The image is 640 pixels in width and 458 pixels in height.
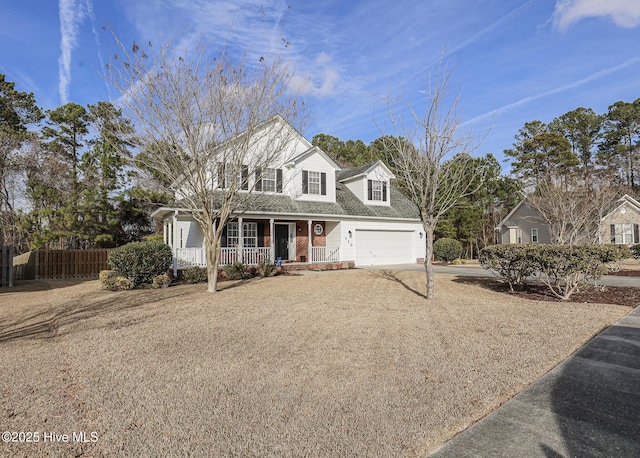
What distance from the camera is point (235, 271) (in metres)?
14.4

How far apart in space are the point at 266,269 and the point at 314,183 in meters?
6.23

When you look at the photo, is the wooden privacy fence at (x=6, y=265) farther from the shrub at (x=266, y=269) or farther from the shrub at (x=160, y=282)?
the shrub at (x=266, y=269)

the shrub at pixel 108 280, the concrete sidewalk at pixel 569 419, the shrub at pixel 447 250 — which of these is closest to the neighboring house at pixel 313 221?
the shrub at pixel 447 250

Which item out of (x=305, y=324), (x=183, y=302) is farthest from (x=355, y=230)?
(x=305, y=324)

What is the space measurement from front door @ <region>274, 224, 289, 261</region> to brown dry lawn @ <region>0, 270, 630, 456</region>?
10030 mm

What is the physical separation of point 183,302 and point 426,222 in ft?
21.7

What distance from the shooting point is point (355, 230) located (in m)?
20.0

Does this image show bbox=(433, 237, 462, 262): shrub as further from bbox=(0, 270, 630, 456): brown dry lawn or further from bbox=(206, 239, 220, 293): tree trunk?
bbox=(206, 239, 220, 293): tree trunk

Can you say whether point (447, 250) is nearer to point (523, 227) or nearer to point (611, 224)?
point (523, 227)

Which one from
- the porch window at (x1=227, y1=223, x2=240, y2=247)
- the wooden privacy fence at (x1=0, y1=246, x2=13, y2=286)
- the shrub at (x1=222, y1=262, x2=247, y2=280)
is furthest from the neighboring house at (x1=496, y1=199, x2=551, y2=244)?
the wooden privacy fence at (x1=0, y1=246, x2=13, y2=286)

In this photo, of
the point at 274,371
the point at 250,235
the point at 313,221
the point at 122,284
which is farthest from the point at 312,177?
the point at 274,371

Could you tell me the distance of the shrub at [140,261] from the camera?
11992 mm

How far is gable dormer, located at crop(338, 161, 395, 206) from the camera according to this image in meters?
21.3

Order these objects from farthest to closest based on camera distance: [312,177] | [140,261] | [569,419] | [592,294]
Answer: [312,177] → [140,261] → [592,294] → [569,419]
